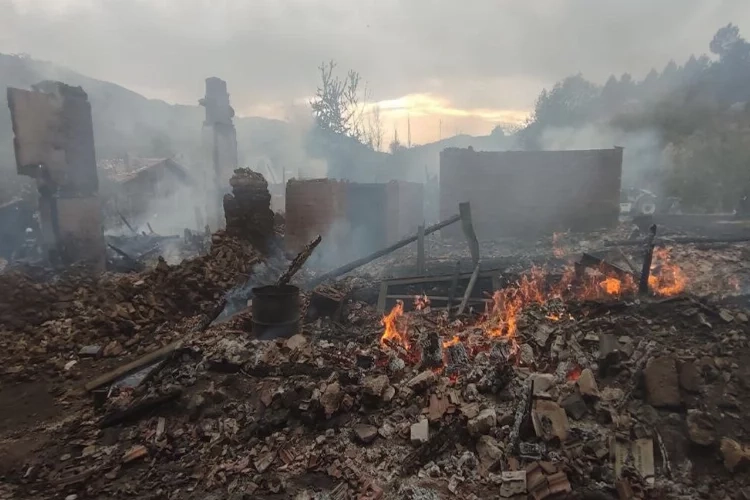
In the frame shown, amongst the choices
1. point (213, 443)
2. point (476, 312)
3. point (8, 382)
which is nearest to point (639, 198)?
point (476, 312)

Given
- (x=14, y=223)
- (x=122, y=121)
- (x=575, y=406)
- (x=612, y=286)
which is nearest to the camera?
(x=575, y=406)

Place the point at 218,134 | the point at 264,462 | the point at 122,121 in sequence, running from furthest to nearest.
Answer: the point at 122,121
the point at 218,134
the point at 264,462

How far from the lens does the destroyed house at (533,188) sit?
17.6m

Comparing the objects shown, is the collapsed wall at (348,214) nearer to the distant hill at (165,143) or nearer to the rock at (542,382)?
the rock at (542,382)

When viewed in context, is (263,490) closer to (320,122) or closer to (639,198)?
(639,198)

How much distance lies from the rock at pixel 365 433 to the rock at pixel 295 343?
1853mm

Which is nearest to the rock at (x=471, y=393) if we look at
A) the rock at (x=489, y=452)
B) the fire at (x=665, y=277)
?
the rock at (x=489, y=452)

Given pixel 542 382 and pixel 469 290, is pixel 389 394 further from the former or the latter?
pixel 469 290

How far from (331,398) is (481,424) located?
1.62 m

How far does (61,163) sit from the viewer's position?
11.8 m

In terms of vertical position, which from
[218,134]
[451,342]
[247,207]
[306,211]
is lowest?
[451,342]

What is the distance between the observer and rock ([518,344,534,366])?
222 inches

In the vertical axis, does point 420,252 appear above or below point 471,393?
above

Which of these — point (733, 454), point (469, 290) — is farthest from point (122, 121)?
point (733, 454)
